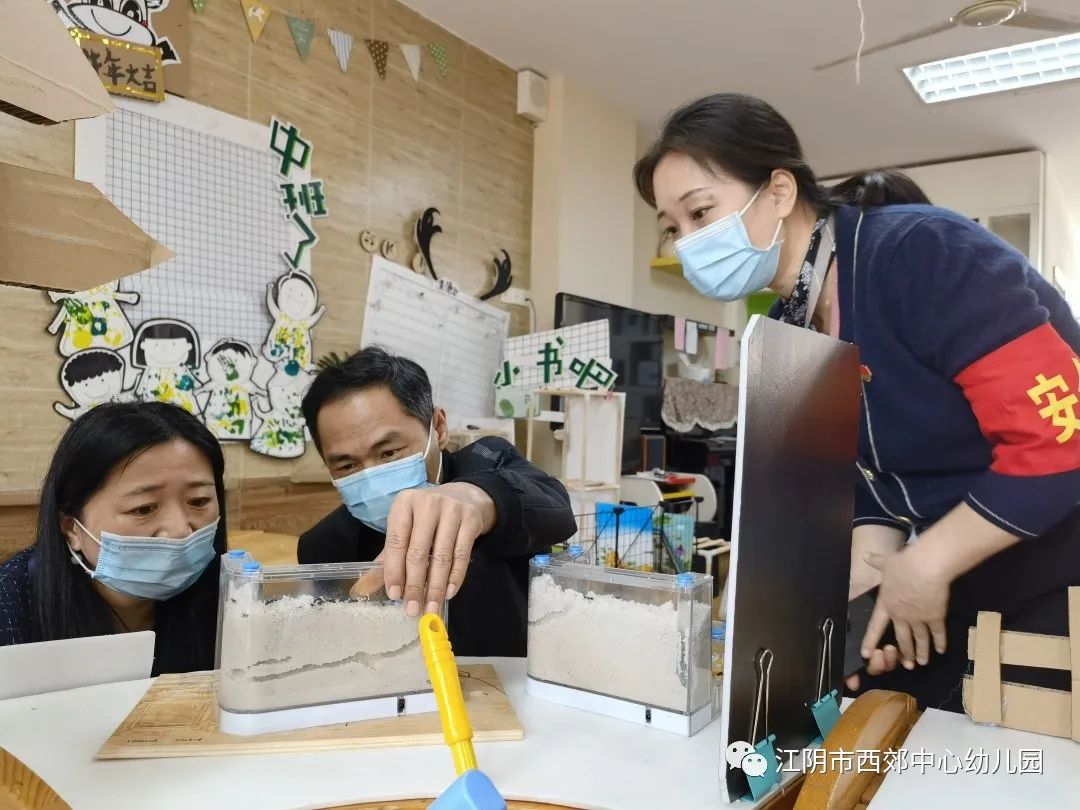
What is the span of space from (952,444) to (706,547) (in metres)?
2.59

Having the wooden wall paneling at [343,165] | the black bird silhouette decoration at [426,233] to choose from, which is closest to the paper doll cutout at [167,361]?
the wooden wall paneling at [343,165]

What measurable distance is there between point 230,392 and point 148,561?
1.42 metres

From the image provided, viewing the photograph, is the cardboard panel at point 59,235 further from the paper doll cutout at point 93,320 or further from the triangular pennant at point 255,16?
the triangular pennant at point 255,16

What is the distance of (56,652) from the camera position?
2.85 ft

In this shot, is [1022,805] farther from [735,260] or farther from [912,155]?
[912,155]

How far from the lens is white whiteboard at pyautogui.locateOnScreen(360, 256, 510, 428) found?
3.15 metres

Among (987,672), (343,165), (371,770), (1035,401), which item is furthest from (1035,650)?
(343,165)

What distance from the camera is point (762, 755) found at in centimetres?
65

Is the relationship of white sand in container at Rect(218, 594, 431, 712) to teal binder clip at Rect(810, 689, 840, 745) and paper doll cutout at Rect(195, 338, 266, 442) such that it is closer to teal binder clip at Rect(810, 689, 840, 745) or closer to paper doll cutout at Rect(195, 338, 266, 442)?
teal binder clip at Rect(810, 689, 840, 745)

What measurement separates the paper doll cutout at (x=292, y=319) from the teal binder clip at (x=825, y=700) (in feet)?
7.42

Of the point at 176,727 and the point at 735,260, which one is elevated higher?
the point at 735,260

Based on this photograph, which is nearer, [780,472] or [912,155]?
[780,472]

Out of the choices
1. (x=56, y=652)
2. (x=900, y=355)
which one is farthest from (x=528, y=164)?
(x=56, y=652)

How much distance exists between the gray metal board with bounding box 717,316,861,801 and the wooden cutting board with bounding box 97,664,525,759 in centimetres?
25
